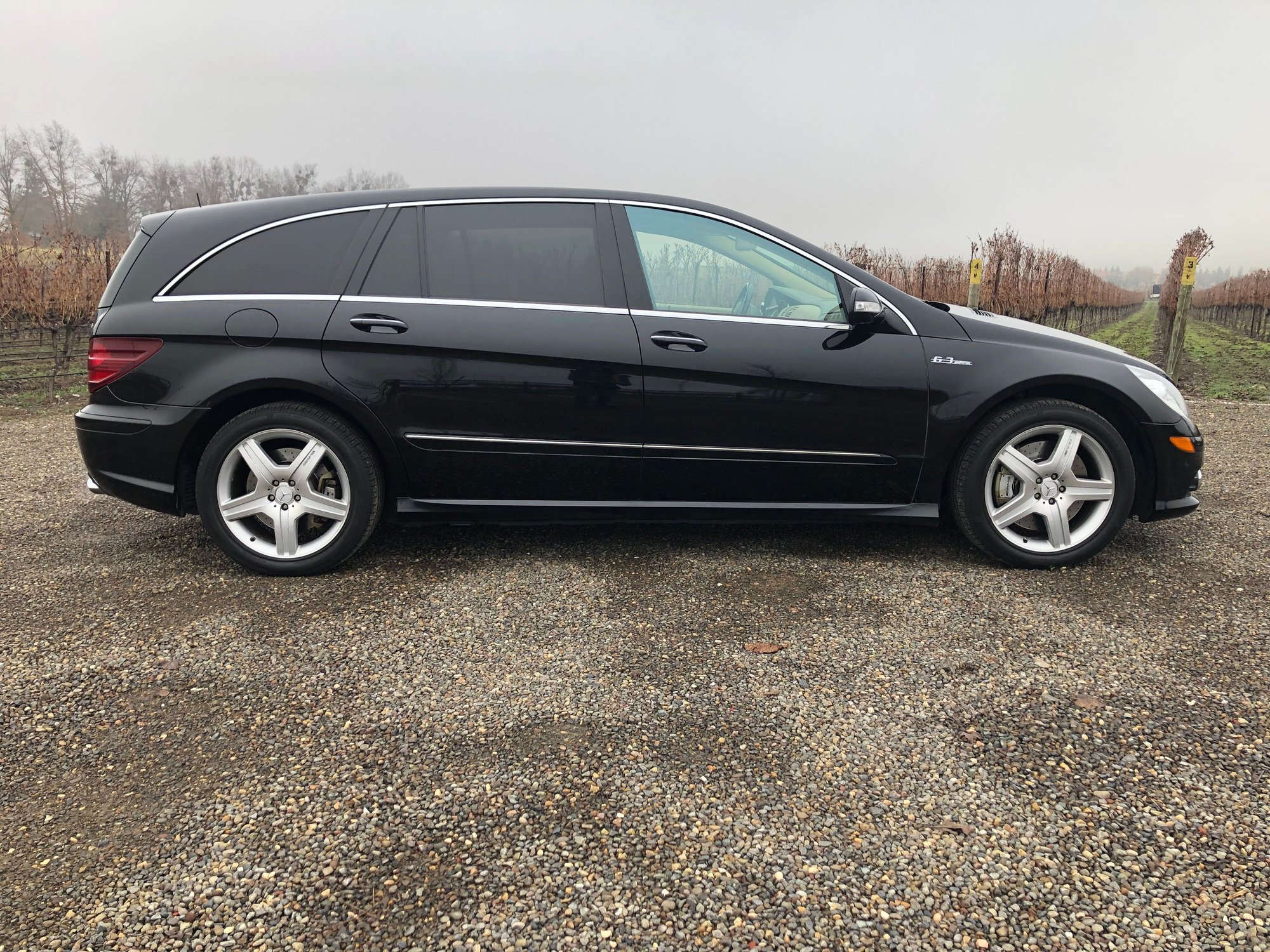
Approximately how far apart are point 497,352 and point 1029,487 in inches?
91.7

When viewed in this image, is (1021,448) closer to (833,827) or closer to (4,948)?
(833,827)

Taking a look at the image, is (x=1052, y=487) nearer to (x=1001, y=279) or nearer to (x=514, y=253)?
(x=514, y=253)

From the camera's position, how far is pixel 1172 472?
3.50 meters

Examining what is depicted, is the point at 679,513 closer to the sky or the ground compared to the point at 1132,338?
closer to the ground

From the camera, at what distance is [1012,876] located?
1.71 meters

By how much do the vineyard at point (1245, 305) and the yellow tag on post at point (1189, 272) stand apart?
2019 cm

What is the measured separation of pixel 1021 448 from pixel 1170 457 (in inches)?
24.2

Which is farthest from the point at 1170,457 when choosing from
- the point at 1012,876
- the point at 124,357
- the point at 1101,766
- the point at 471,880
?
the point at 124,357

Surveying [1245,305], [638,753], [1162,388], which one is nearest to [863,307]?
[1162,388]

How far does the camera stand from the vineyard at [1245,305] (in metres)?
27.3

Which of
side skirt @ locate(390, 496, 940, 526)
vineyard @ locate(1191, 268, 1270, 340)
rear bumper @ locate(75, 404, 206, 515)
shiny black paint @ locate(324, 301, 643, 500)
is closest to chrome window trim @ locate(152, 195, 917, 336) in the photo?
shiny black paint @ locate(324, 301, 643, 500)

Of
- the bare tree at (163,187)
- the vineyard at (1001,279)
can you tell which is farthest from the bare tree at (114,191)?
the vineyard at (1001,279)

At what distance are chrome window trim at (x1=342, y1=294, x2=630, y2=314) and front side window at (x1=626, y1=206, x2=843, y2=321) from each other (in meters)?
0.25

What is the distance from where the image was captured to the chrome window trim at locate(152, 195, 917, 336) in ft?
11.1
